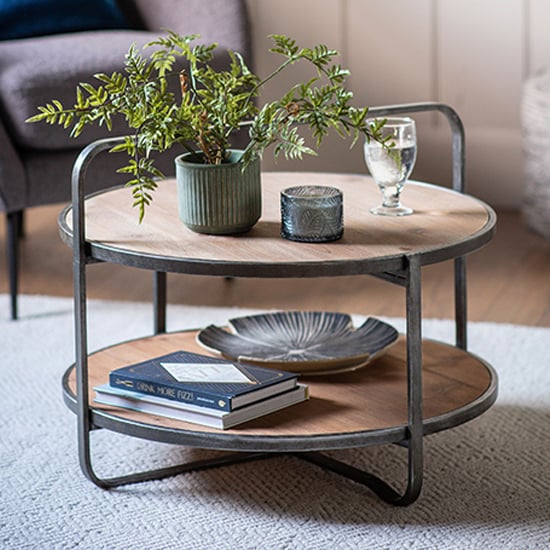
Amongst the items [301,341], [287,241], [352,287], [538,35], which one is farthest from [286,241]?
[538,35]

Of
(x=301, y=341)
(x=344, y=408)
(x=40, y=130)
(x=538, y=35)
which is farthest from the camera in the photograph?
(x=538, y=35)

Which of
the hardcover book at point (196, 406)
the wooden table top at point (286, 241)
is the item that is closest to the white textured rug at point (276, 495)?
the hardcover book at point (196, 406)

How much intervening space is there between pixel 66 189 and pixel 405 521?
4.00 ft

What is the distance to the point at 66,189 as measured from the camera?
2.36 m

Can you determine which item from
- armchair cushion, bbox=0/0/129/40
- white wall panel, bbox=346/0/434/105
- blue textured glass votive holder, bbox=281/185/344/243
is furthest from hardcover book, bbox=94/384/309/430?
white wall panel, bbox=346/0/434/105

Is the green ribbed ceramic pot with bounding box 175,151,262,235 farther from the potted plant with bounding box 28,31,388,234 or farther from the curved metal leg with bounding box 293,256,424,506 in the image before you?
the curved metal leg with bounding box 293,256,424,506

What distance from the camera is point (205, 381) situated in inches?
59.2

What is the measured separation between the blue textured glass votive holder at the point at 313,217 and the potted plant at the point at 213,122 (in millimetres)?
61

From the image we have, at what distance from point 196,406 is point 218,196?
0.93 feet

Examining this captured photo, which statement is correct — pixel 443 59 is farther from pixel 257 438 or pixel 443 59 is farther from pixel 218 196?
pixel 257 438

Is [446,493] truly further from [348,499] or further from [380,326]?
[380,326]

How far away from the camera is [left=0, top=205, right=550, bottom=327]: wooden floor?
2438mm

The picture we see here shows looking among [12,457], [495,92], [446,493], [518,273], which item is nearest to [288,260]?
[446,493]

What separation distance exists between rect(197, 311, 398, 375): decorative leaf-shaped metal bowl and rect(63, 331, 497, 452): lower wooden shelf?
24mm
